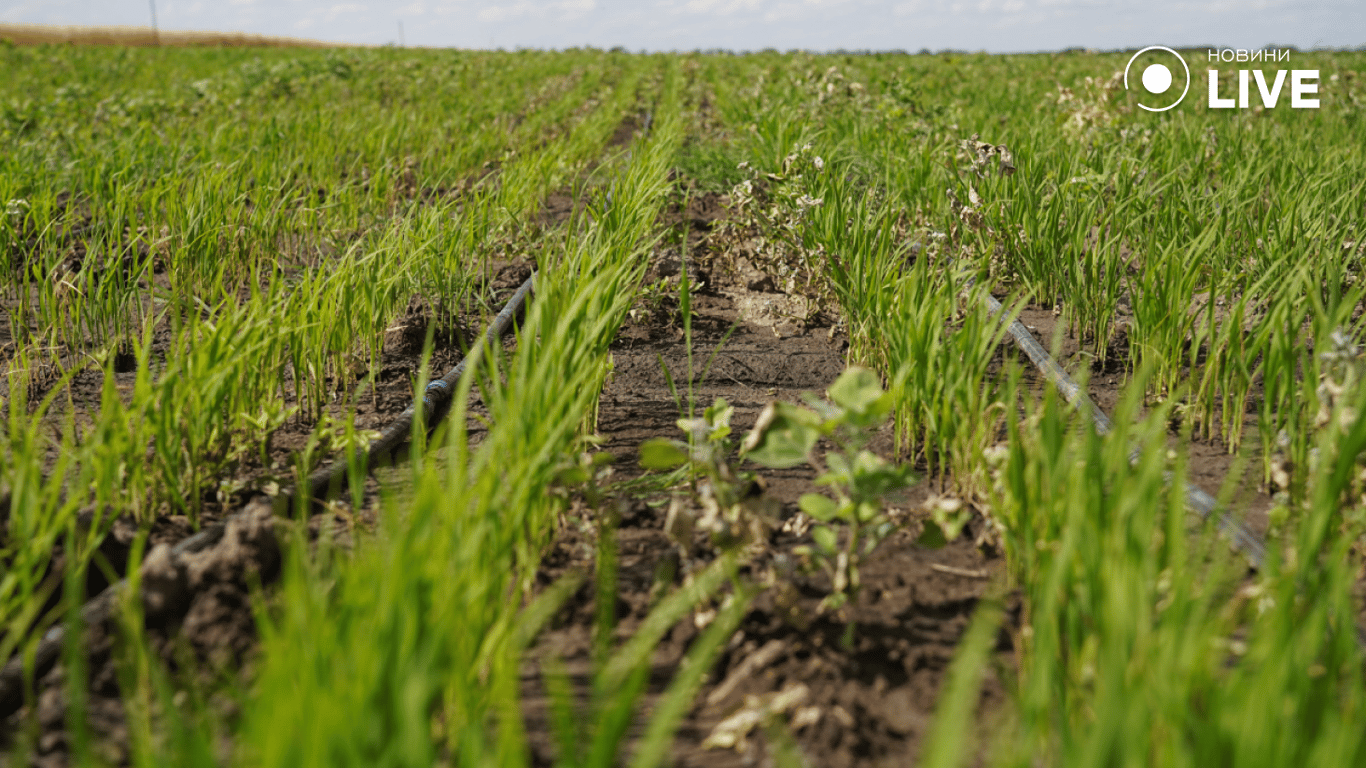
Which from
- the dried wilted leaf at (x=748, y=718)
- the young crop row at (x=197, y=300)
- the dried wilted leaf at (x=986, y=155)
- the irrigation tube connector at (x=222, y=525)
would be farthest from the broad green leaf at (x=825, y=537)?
the dried wilted leaf at (x=986, y=155)

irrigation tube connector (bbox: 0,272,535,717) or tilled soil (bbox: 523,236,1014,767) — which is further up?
irrigation tube connector (bbox: 0,272,535,717)

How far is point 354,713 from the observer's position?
2.86ft

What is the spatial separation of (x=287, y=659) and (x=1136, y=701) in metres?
0.70

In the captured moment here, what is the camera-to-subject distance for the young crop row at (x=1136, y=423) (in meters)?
0.90

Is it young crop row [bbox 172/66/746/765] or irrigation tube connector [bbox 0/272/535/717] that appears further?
irrigation tube connector [bbox 0/272/535/717]

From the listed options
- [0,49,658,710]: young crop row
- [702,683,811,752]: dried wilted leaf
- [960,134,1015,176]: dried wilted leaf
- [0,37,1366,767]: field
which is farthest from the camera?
[960,134,1015,176]: dried wilted leaf

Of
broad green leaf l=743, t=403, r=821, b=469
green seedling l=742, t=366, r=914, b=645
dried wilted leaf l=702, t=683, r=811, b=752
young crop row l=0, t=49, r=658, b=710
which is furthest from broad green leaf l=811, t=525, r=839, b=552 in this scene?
young crop row l=0, t=49, r=658, b=710

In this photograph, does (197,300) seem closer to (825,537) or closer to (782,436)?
(782,436)

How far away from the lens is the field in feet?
3.12

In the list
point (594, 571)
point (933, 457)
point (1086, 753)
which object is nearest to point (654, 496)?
point (594, 571)

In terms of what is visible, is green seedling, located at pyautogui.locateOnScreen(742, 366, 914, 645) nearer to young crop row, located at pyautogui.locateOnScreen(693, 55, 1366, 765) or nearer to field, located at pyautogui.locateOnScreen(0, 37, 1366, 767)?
field, located at pyautogui.locateOnScreen(0, 37, 1366, 767)

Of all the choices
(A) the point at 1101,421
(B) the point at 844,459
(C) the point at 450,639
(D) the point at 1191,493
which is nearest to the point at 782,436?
(B) the point at 844,459

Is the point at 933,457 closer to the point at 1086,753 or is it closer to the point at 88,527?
the point at 1086,753

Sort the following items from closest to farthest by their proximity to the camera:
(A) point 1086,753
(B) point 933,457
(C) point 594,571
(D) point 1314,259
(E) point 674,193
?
(A) point 1086,753
(C) point 594,571
(B) point 933,457
(D) point 1314,259
(E) point 674,193
